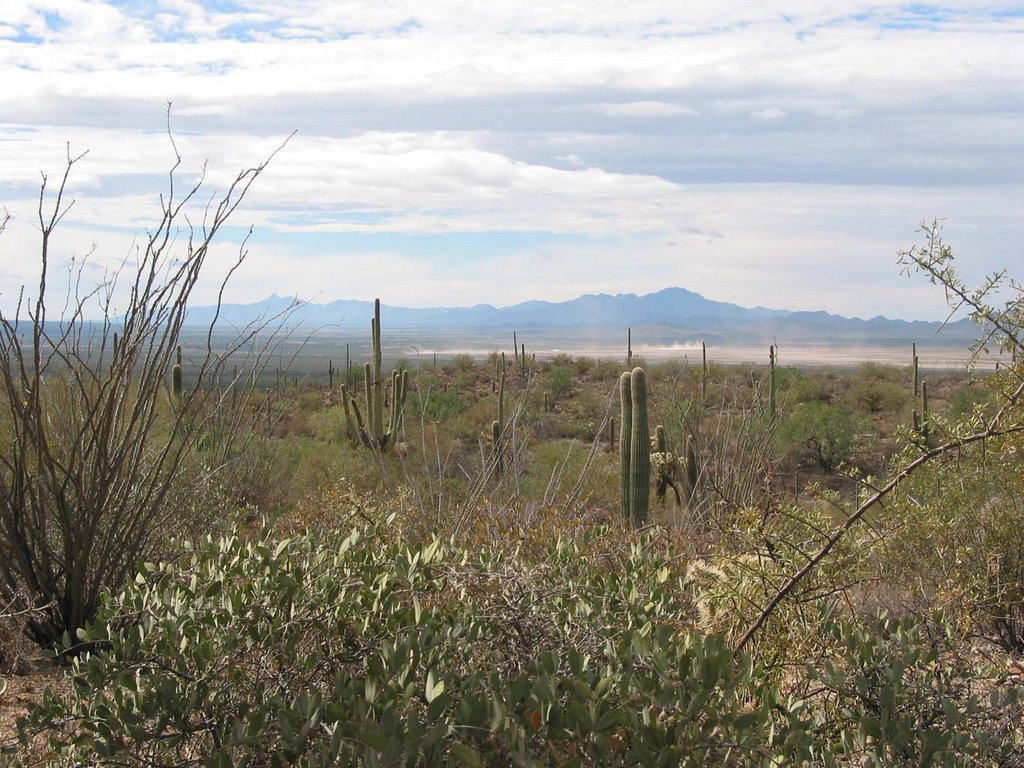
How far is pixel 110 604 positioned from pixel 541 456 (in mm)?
14927

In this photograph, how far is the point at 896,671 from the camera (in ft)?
9.18

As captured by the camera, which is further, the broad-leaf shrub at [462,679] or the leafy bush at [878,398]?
the leafy bush at [878,398]

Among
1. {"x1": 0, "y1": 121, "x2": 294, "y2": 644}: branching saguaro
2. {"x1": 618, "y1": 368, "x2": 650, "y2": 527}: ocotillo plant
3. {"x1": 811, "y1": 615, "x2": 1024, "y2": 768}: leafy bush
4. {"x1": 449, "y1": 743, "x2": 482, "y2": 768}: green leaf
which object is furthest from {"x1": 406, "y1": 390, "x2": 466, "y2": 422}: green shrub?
{"x1": 449, "y1": 743, "x2": 482, "y2": 768}: green leaf

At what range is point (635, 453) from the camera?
454 inches

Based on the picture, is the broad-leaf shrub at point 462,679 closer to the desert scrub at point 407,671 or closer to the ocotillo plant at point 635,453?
the desert scrub at point 407,671

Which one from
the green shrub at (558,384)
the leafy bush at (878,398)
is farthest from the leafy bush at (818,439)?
the green shrub at (558,384)

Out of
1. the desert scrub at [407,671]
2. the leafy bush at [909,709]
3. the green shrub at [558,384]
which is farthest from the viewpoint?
the green shrub at [558,384]

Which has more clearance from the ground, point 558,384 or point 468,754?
point 468,754

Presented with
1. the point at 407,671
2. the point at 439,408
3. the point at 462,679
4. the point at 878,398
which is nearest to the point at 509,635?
the point at 462,679

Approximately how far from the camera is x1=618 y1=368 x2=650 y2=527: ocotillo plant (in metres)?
11.5

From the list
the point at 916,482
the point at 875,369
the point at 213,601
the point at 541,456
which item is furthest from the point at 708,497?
the point at 875,369

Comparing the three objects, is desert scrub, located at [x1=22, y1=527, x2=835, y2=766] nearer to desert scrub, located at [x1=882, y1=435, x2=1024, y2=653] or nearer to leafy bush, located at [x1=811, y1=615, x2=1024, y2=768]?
leafy bush, located at [x1=811, y1=615, x2=1024, y2=768]

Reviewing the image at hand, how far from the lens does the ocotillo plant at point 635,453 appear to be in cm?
1152

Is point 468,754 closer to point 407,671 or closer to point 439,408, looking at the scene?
point 407,671
